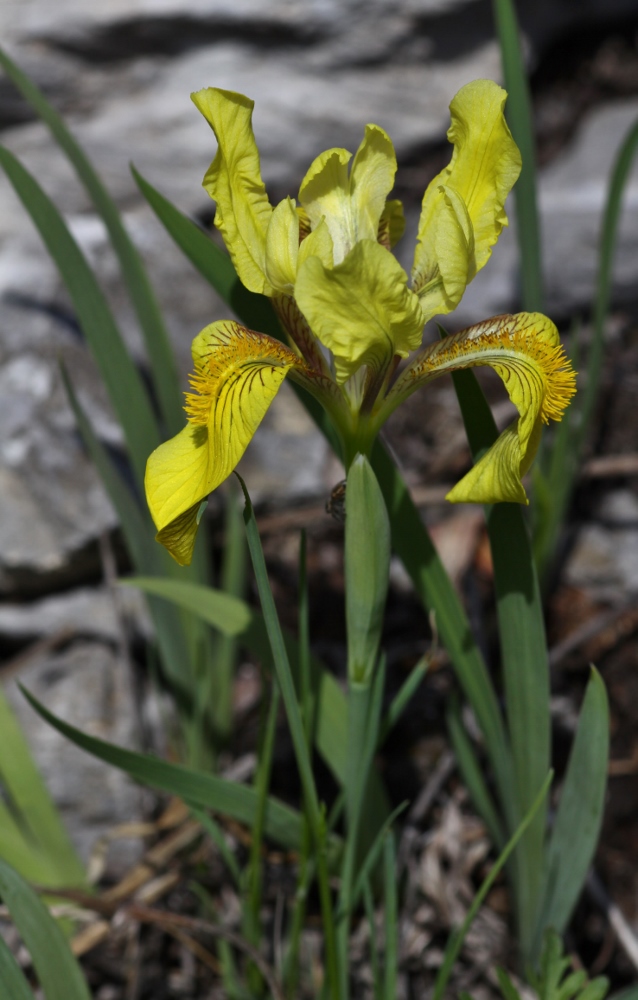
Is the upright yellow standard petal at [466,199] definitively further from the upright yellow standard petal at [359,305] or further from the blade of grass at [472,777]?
the blade of grass at [472,777]

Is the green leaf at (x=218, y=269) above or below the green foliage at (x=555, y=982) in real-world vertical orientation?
above

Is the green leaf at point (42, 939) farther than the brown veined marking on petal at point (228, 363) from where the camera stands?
Yes

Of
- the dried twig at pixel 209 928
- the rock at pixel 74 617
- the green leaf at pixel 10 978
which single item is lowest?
the dried twig at pixel 209 928

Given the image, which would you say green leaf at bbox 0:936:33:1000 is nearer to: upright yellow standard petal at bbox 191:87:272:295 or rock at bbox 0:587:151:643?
upright yellow standard petal at bbox 191:87:272:295

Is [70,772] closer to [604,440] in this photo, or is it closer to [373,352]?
[373,352]

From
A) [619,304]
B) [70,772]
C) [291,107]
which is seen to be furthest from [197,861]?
[291,107]

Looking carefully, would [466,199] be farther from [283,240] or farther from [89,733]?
[89,733]

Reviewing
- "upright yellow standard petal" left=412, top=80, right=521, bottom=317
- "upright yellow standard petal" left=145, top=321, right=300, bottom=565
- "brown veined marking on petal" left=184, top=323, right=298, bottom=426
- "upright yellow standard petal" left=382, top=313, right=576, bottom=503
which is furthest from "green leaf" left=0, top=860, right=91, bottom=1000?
"upright yellow standard petal" left=412, top=80, right=521, bottom=317

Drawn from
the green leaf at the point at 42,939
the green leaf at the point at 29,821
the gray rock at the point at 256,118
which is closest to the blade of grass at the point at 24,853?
the green leaf at the point at 29,821
